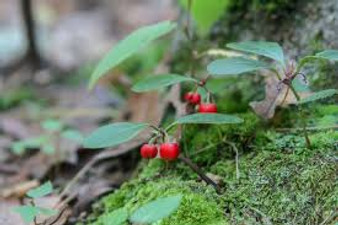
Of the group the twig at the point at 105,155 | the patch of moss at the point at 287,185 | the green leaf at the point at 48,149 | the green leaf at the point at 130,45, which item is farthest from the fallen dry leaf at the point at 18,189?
the patch of moss at the point at 287,185

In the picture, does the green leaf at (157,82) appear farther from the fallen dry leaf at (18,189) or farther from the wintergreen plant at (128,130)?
the fallen dry leaf at (18,189)

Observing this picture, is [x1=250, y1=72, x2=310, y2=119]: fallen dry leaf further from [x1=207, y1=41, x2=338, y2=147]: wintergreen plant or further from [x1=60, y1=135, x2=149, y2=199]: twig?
[x1=60, y1=135, x2=149, y2=199]: twig

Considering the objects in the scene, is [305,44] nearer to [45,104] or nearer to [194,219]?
[194,219]

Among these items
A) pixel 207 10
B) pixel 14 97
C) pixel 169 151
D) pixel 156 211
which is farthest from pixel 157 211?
pixel 14 97

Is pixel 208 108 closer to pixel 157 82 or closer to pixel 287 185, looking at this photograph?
pixel 157 82

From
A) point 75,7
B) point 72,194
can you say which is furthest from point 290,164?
point 75,7
